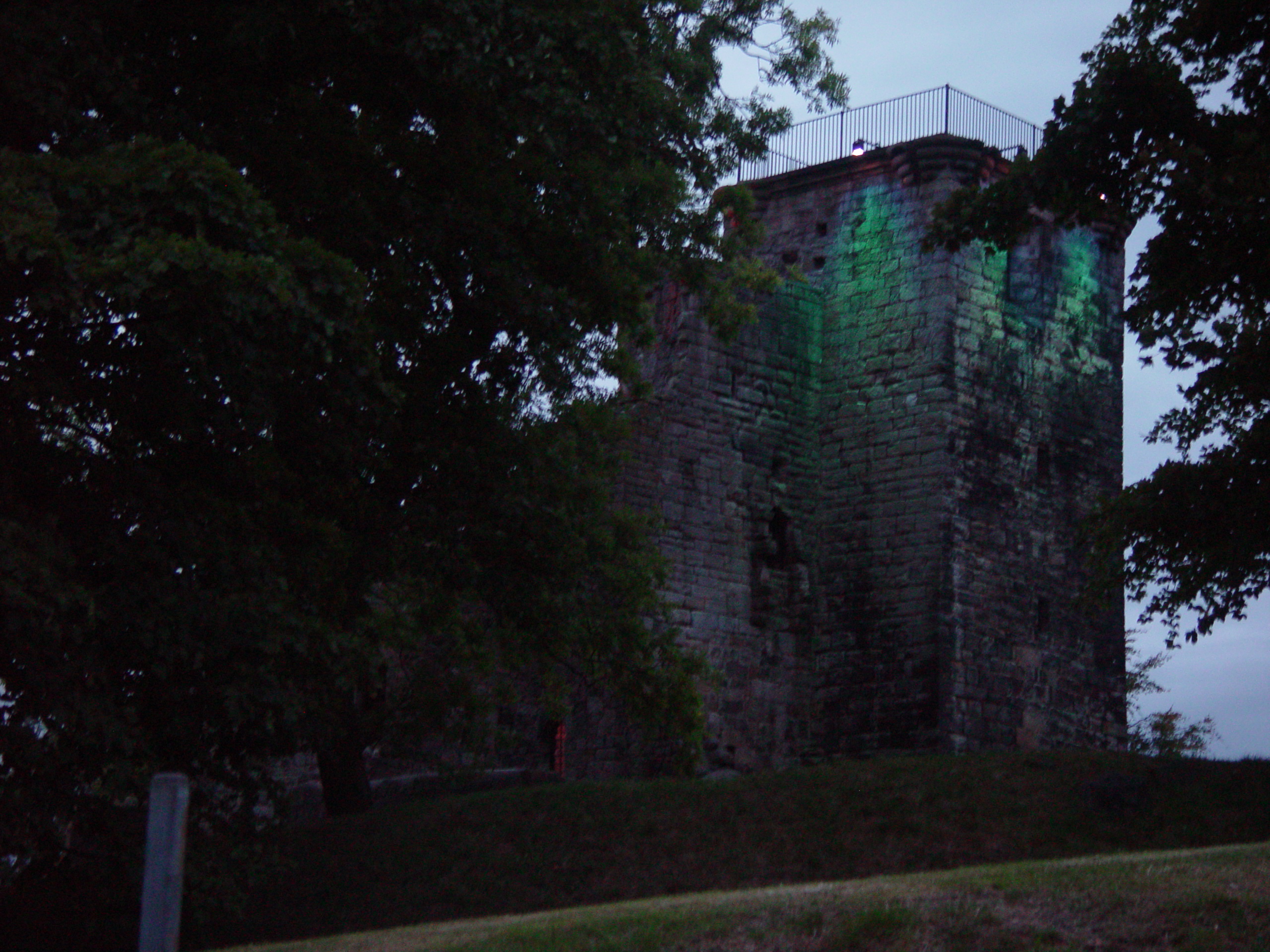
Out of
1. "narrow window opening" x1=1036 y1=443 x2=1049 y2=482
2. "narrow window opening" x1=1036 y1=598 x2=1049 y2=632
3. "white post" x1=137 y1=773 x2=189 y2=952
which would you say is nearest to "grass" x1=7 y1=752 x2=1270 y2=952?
"narrow window opening" x1=1036 y1=598 x2=1049 y2=632

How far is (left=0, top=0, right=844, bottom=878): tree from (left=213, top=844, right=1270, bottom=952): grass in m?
2.33

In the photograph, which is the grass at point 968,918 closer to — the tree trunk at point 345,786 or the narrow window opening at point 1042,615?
the tree trunk at point 345,786

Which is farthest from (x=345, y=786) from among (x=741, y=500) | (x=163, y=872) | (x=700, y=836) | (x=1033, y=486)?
(x=163, y=872)

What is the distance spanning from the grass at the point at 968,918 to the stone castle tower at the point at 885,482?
14606 mm

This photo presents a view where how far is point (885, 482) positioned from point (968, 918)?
17.5 metres

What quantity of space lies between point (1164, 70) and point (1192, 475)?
449 cm

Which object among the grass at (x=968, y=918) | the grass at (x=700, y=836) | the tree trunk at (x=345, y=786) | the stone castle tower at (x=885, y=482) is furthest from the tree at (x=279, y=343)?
the stone castle tower at (x=885, y=482)

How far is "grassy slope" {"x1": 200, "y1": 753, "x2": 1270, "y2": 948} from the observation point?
16062 mm

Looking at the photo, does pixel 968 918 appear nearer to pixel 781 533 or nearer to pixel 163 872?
pixel 163 872

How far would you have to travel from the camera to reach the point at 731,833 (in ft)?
57.2

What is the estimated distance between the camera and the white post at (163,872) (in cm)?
484

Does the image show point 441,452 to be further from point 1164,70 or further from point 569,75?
point 1164,70

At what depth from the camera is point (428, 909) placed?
52.2 ft

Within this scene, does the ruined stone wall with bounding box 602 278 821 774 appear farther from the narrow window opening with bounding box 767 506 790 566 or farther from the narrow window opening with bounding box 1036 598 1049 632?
the narrow window opening with bounding box 1036 598 1049 632
